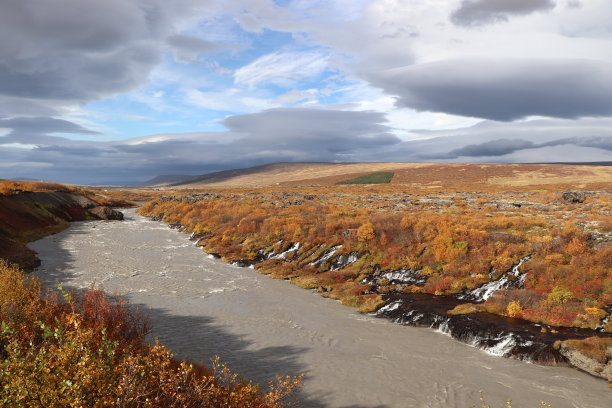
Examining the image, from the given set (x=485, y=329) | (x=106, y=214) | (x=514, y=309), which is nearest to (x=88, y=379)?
(x=485, y=329)

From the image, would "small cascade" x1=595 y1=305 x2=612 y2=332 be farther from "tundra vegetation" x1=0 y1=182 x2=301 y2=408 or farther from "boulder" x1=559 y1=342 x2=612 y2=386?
"tundra vegetation" x1=0 y1=182 x2=301 y2=408

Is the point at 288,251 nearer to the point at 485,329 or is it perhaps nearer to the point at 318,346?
the point at 318,346

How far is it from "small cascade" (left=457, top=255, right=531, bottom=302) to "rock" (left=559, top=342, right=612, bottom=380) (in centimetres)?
672

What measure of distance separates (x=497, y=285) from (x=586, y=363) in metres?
8.18

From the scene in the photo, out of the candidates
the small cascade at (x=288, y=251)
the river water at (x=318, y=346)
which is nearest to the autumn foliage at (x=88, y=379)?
the river water at (x=318, y=346)

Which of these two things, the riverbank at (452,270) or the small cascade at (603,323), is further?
the riverbank at (452,270)

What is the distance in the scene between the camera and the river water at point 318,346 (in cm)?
1313

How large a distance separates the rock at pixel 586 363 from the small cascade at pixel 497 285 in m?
6.72

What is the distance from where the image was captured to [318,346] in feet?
55.8

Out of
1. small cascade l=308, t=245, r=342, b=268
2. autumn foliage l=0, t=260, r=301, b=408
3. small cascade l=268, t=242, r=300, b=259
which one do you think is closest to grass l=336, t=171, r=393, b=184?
small cascade l=268, t=242, r=300, b=259

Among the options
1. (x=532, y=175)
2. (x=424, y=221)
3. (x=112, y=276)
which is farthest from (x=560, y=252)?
(x=532, y=175)

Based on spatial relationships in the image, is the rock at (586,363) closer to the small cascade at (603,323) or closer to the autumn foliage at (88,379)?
the small cascade at (603,323)

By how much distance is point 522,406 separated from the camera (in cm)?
1239

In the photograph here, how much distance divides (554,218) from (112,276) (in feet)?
137
